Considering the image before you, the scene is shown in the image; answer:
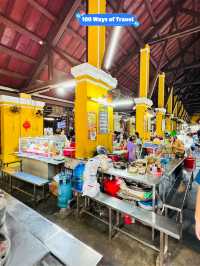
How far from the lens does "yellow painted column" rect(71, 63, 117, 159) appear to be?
154 inches

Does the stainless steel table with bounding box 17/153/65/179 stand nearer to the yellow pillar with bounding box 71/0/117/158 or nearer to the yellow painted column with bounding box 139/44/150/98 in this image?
the yellow pillar with bounding box 71/0/117/158

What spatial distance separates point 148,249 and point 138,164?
1584 mm

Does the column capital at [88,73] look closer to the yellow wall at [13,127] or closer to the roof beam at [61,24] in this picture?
the roof beam at [61,24]

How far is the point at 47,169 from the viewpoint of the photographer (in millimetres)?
4473

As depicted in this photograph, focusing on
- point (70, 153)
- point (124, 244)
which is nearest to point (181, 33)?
point (70, 153)

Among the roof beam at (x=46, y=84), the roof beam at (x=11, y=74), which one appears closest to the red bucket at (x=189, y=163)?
the roof beam at (x=46, y=84)

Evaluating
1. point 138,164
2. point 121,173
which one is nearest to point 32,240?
point 121,173

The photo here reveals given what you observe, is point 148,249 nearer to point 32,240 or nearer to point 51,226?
point 51,226

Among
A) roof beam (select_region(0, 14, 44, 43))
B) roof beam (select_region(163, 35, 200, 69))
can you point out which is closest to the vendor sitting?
roof beam (select_region(0, 14, 44, 43))

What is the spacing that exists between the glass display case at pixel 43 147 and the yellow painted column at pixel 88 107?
1116 millimetres

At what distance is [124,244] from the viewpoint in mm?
2568

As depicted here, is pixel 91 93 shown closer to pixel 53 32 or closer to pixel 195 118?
pixel 53 32

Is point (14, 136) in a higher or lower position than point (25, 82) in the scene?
lower

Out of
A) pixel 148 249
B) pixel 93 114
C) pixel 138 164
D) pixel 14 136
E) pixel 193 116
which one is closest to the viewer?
pixel 148 249
